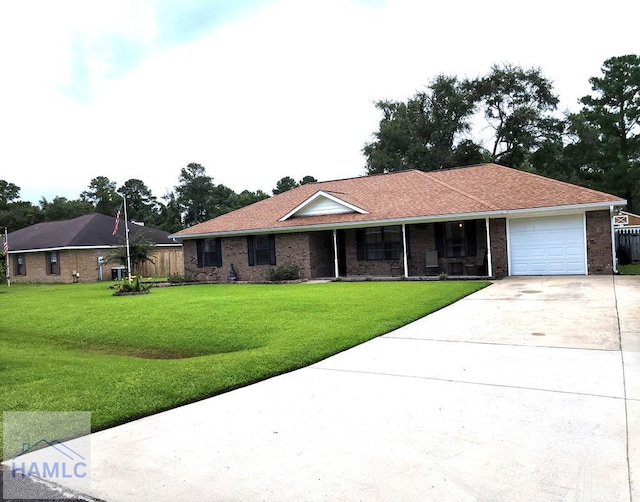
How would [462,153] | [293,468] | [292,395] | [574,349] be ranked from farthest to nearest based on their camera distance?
1. [462,153]
2. [574,349]
3. [292,395]
4. [293,468]

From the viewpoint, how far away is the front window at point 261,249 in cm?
2234

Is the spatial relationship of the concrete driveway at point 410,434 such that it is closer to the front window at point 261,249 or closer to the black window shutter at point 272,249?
the black window shutter at point 272,249

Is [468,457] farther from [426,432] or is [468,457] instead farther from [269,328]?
[269,328]

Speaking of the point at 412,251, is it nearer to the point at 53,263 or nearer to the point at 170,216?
the point at 53,263

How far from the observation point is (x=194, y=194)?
6412cm

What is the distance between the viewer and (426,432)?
3.96 metres

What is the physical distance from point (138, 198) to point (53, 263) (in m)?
39.8

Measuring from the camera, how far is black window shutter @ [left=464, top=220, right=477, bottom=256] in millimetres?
18831

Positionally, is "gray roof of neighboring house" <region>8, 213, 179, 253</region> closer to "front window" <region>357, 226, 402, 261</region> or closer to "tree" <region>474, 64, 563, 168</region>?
"front window" <region>357, 226, 402, 261</region>

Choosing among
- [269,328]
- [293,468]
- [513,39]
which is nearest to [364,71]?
[513,39]

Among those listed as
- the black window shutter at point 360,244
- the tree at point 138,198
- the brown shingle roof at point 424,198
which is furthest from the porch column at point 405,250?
the tree at point 138,198

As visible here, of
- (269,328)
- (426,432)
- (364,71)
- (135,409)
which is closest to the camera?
(426,432)

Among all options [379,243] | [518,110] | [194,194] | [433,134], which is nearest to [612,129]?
[518,110]

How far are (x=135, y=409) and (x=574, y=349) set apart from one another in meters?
5.67
